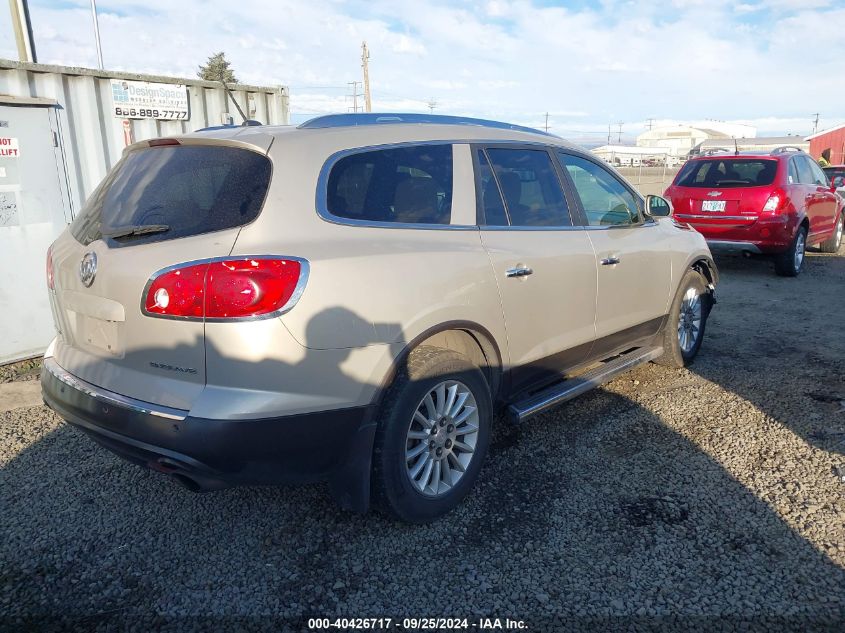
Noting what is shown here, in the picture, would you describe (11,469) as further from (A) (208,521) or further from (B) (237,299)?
(B) (237,299)

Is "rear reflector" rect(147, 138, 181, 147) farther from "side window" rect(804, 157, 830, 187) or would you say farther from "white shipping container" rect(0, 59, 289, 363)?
"side window" rect(804, 157, 830, 187)

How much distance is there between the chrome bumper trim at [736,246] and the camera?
8.97 metres

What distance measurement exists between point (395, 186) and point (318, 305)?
2.62 feet

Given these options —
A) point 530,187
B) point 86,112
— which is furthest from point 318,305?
point 86,112

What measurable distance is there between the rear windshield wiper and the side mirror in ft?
11.0

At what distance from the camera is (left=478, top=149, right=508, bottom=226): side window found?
3.34m

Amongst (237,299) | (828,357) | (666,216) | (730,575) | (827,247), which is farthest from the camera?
(827,247)

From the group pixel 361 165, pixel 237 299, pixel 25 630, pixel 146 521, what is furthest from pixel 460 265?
pixel 25 630

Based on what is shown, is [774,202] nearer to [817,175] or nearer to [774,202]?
[774,202]

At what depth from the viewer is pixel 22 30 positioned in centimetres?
598

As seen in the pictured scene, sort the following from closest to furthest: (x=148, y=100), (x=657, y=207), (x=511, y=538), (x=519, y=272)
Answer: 1. (x=511, y=538)
2. (x=519, y=272)
3. (x=657, y=207)
4. (x=148, y=100)

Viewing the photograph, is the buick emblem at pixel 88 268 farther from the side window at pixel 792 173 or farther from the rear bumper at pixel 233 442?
the side window at pixel 792 173

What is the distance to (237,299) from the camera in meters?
2.36

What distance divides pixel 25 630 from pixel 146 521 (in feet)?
2.54
